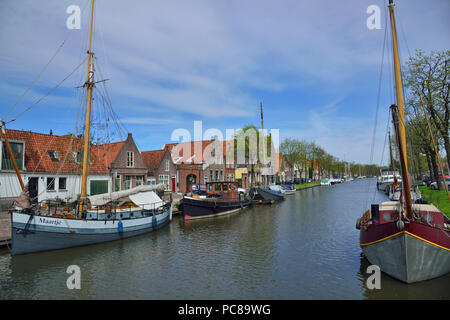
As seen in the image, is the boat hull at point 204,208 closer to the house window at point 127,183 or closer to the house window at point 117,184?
the house window at point 117,184

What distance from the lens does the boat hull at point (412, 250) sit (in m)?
9.51

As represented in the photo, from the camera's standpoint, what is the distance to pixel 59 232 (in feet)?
50.2

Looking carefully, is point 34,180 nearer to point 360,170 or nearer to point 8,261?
point 8,261

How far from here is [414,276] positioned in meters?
9.98

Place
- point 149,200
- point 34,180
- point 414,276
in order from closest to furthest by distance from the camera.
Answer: point 414,276 < point 149,200 < point 34,180

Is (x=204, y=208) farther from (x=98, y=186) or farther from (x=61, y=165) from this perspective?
(x=61, y=165)

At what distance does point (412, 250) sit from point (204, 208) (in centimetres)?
1964

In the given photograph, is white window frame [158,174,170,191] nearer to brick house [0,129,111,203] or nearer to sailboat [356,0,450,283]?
brick house [0,129,111,203]

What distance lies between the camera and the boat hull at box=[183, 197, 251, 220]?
25.8m

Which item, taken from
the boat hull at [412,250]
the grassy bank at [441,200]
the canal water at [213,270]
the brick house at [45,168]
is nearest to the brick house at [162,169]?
the brick house at [45,168]

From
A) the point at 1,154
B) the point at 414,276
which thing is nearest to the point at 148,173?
the point at 1,154

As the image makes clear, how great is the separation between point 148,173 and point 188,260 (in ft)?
84.9

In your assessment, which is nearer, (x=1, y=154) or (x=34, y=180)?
(x=1, y=154)

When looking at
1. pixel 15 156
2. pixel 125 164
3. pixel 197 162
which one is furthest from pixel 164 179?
pixel 15 156
